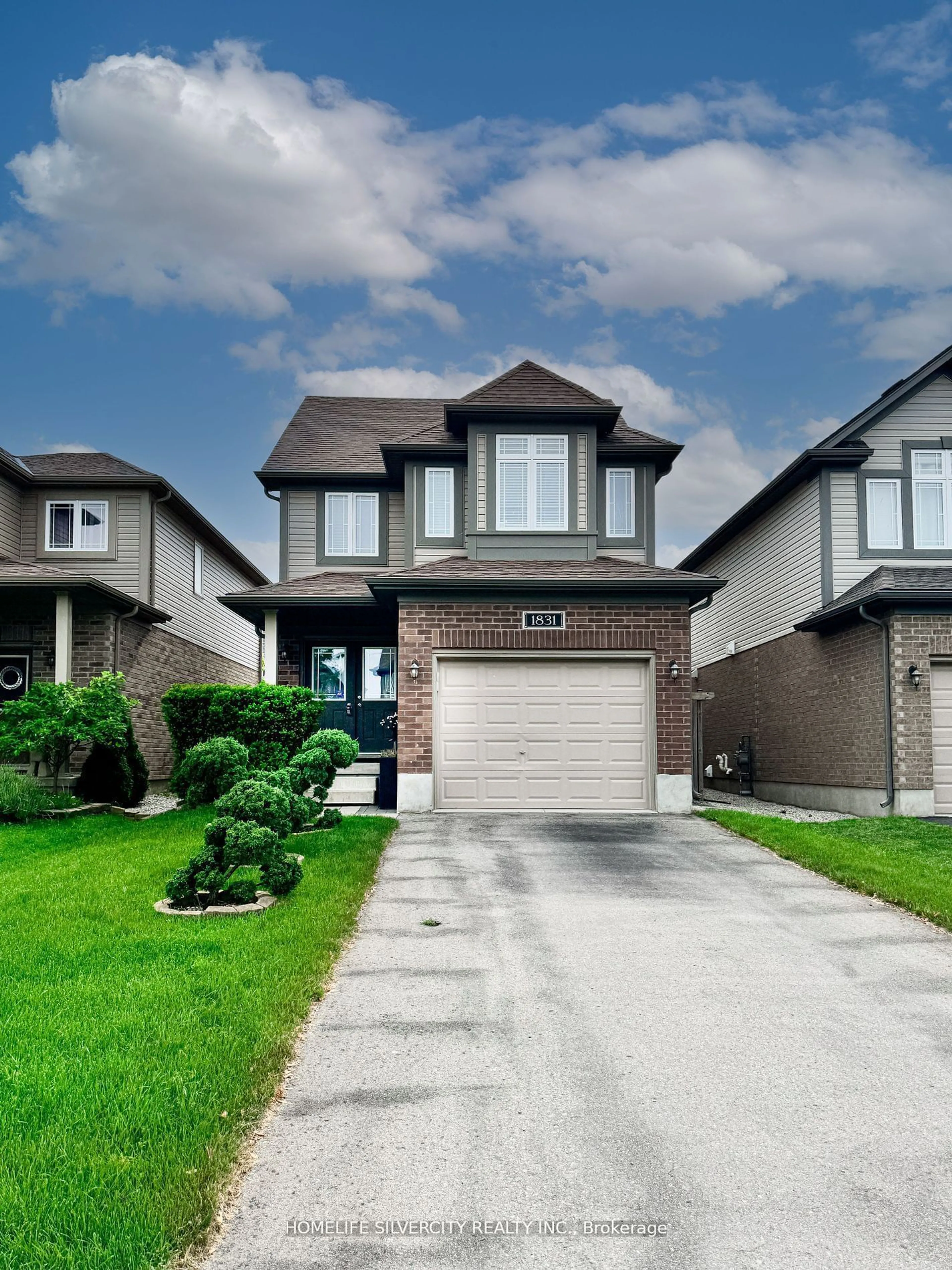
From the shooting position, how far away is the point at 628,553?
17203 millimetres

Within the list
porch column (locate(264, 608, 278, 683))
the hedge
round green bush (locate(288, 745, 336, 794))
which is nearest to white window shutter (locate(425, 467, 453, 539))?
porch column (locate(264, 608, 278, 683))

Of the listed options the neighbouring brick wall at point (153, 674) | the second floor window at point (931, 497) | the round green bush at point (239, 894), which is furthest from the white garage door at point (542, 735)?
the round green bush at point (239, 894)

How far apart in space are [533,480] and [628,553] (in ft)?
8.55

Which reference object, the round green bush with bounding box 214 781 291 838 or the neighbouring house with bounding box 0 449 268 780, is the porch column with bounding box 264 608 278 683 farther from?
the round green bush with bounding box 214 781 291 838

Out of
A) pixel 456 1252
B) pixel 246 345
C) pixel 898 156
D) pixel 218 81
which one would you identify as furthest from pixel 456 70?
pixel 456 1252

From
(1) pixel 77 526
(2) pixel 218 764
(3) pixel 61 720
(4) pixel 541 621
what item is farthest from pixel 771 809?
(1) pixel 77 526

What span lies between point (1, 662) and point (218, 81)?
35.2ft

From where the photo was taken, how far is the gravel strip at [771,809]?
1427 centimetres

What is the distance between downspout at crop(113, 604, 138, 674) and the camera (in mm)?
16578

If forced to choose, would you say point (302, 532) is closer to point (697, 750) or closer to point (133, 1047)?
point (697, 750)

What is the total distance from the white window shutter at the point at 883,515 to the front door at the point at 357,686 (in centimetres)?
888

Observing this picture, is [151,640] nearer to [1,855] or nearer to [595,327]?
[1,855]

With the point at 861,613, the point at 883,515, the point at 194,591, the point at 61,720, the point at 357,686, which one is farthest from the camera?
the point at 194,591

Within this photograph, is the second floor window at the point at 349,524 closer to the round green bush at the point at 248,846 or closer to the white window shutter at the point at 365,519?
the white window shutter at the point at 365,519
